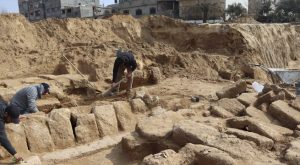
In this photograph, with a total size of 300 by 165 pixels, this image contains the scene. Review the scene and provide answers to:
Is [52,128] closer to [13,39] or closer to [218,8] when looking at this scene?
[13,39]

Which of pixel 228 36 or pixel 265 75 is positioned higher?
pixel 228 36

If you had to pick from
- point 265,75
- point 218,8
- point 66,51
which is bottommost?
point 265,75

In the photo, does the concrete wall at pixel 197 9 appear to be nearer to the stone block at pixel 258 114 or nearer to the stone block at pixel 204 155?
the stone block at pixel 258 114

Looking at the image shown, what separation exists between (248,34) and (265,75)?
3954 millimetres

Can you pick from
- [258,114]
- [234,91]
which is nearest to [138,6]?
[234,91]

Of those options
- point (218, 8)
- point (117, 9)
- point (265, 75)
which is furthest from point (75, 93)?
point (117, 9)

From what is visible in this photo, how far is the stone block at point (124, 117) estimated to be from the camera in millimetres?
5527

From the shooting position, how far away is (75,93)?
9.15 m

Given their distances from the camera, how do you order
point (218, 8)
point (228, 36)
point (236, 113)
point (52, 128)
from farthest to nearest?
point (218, 8), point (228, 36), point (236, 113), point (52, 128)

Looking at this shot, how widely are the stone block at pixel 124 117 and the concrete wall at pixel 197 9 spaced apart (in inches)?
1046

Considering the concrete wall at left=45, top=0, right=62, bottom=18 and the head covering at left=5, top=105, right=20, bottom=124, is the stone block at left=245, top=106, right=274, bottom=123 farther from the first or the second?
the concrete wall at left=45, top=0, right=62, bottom=18

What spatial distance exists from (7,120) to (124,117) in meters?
1.84

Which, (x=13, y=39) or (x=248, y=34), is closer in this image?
(x=13, y=39)

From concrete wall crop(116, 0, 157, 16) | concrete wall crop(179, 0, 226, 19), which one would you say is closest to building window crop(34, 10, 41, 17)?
concrete wall crop(116, 0, 157, 16)
